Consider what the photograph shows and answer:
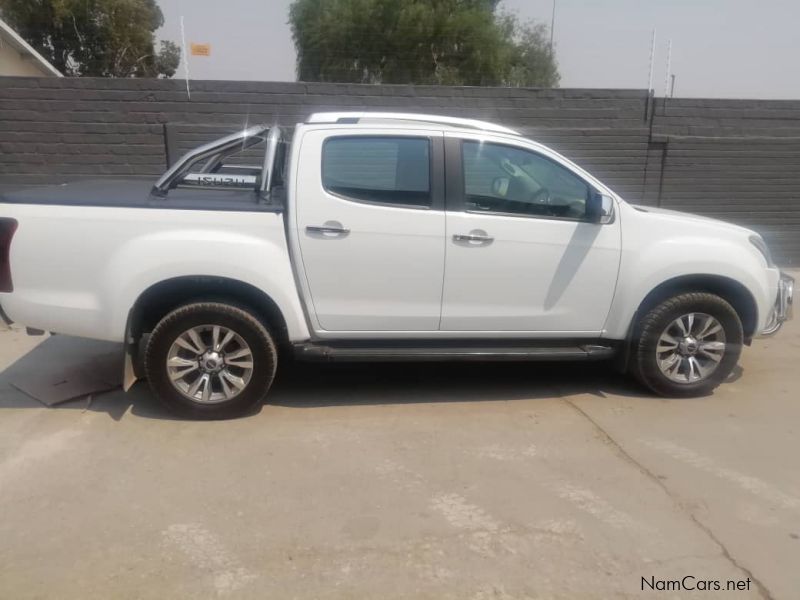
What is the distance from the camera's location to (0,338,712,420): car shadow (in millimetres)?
4809

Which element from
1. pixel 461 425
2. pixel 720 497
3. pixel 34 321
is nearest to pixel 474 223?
pixel 461 425

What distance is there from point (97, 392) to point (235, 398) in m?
1.22

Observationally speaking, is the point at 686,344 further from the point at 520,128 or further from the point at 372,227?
the point at 520,128

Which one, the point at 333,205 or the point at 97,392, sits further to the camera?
the point at 97,392

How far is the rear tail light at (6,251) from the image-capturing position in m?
4.12

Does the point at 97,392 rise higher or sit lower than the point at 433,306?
lower

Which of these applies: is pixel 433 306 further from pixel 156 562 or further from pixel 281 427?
pixel 156 562

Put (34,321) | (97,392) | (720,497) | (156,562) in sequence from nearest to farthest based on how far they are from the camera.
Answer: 1. (156,562)
2. (720,497)
3. (34,321)
4. (97,392)

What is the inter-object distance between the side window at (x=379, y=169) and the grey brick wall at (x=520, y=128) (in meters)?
4.31

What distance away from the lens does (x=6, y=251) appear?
416 centimetres

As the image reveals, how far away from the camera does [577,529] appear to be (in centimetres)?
328

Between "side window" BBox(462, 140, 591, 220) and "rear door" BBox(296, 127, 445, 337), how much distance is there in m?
0.26

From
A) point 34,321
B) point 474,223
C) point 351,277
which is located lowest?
point 34,321

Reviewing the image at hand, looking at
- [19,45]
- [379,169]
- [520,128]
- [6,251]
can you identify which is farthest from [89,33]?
[379,169]
